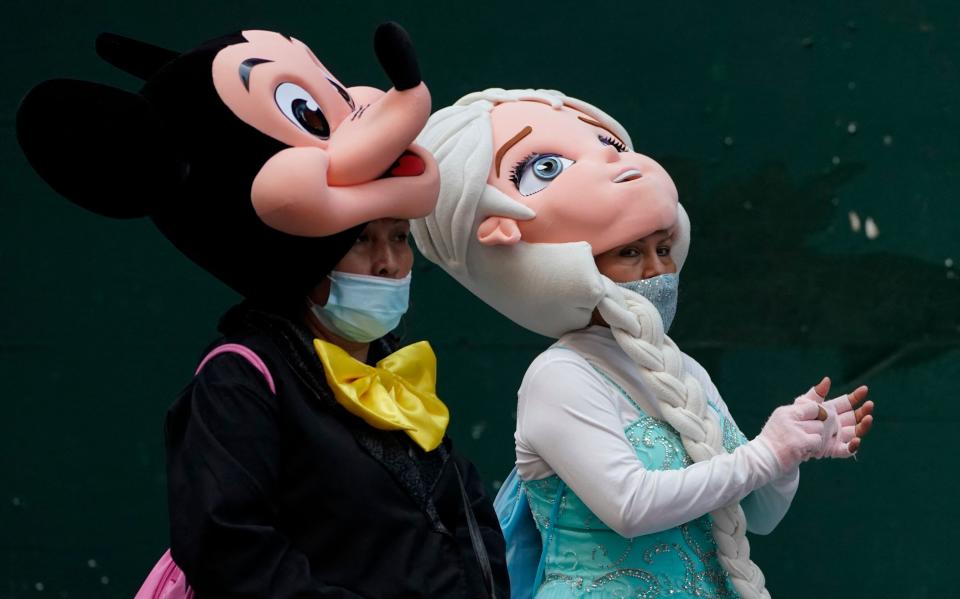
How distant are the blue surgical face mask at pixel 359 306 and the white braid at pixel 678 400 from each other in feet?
1.91

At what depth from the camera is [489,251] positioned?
340cm

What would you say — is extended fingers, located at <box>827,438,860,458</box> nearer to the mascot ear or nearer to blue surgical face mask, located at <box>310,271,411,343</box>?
blue surgical face mask, located at <box>310,271,411,343</box>

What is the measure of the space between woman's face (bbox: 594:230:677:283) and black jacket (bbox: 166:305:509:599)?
2.21 feet

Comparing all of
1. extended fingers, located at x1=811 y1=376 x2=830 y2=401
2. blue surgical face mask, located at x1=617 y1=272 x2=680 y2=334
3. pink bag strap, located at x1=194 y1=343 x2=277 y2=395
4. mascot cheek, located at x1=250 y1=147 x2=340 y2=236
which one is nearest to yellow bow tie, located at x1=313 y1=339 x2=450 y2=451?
pink bag strap, located at x1=194 y1=343 x2=277 y2=395

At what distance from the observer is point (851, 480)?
191 inches

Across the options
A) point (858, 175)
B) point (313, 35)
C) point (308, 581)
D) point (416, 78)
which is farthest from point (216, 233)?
point (858, 175)

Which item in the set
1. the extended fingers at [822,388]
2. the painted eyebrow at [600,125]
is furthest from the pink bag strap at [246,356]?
the extended fingers at [822,388]

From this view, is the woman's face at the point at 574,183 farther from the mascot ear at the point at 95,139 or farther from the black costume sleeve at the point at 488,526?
the mascot ear at the point at 95,139

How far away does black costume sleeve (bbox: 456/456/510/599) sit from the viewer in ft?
10.2

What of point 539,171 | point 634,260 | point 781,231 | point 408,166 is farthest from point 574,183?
point 781,231

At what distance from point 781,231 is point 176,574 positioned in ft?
8.48

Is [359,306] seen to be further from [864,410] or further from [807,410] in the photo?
[864,410]

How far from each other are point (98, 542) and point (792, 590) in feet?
7.55

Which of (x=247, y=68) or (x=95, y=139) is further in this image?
(x=247, y=68)
